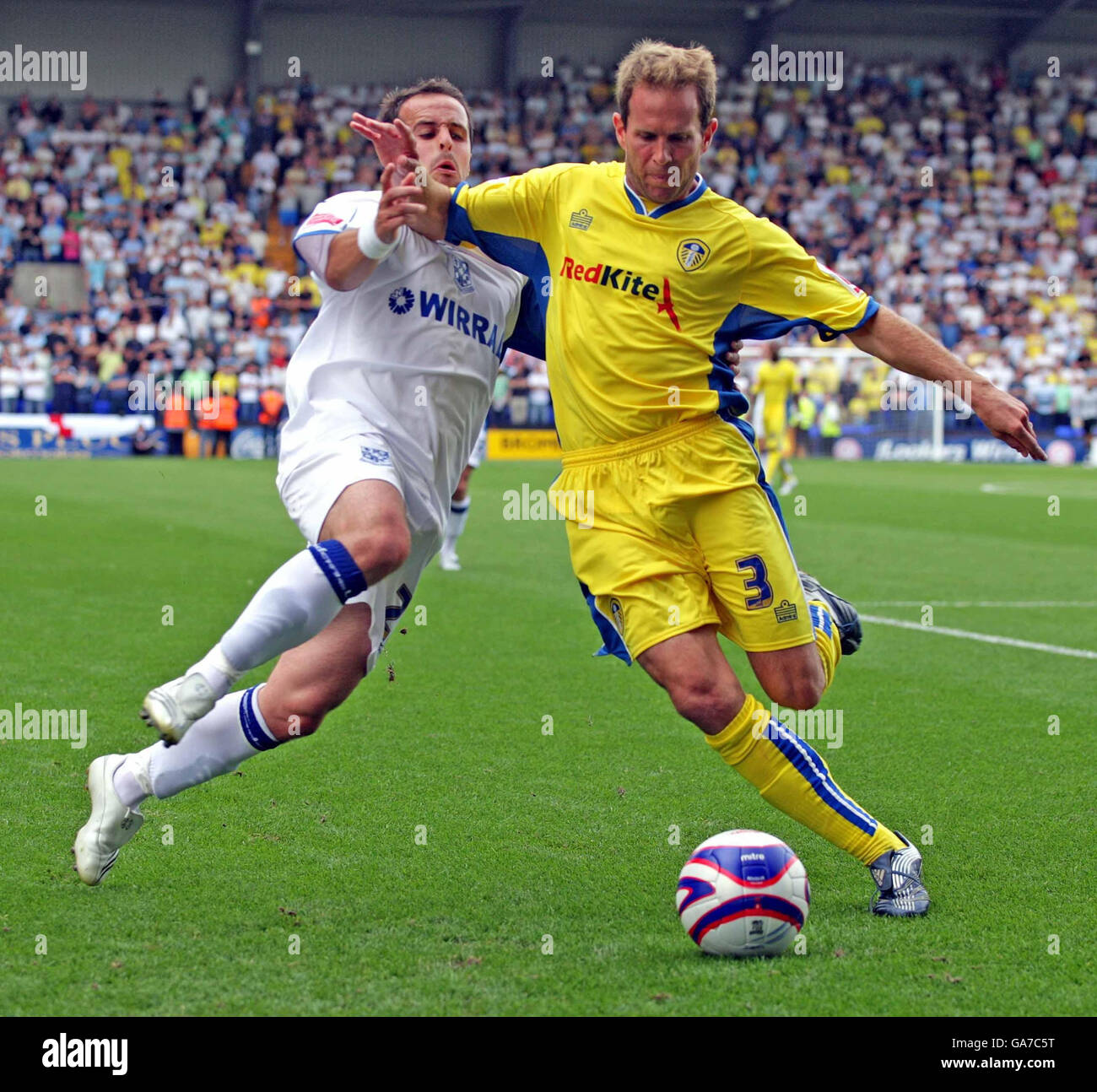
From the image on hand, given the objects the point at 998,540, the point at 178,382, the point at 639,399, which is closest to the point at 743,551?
the point at 639,399

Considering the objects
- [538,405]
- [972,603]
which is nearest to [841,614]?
[972,603]

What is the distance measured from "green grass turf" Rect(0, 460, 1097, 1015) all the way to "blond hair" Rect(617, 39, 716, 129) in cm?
212

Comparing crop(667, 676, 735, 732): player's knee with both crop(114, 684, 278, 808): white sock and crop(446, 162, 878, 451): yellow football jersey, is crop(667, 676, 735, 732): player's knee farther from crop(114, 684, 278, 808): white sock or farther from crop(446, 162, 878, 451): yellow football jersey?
crop(114, 684, 278, 808): white sock

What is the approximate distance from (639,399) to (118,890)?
6.29ft

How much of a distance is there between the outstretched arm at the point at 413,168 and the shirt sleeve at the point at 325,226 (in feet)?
0.29

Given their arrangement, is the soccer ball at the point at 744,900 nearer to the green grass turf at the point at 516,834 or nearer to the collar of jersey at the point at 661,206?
the green grass turf at the point at 516,834

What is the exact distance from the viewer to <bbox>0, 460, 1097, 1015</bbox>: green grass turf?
3.23 meters

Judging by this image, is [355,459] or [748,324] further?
Result: [748,324]

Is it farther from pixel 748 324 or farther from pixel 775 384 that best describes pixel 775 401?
pixel 748 324

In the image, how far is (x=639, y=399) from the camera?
13.1 feet

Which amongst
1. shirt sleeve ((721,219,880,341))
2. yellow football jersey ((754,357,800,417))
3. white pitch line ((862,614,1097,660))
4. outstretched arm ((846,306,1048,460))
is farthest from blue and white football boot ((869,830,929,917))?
yellow football jersey ((754,357,800,417))

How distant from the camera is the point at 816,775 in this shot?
3.91 metres

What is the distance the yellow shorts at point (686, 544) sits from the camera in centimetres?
390

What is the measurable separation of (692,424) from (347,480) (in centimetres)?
95
